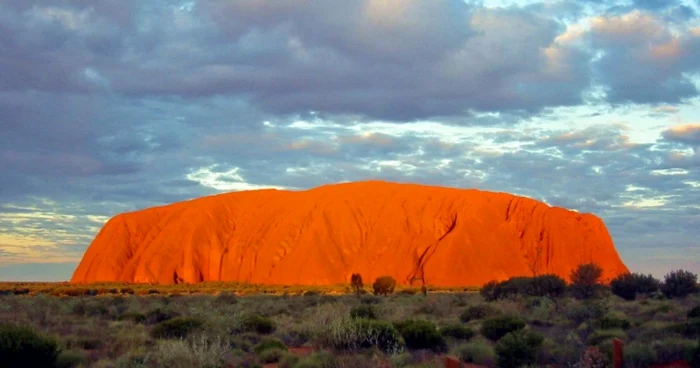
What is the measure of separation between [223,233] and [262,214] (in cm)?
576

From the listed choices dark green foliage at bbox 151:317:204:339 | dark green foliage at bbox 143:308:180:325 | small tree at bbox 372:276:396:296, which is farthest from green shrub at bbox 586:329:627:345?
small tree at bbox 372:276:396:296

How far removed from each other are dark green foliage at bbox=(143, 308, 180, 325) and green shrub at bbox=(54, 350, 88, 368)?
9613mm

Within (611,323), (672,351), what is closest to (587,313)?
(611,323)

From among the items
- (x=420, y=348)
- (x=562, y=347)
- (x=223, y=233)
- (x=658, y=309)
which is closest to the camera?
(x=562, y=347)

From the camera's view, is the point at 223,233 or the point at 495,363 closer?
the point at 495,363

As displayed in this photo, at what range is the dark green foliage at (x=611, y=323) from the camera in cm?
1866

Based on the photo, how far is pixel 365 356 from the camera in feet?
43.1

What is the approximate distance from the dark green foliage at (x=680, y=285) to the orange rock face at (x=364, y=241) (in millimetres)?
37410

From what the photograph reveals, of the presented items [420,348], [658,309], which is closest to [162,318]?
[420,348]

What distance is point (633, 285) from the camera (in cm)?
3934

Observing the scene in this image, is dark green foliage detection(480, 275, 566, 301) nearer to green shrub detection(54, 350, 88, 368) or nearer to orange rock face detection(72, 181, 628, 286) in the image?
green shrub detection(54, 350, 88, 368)

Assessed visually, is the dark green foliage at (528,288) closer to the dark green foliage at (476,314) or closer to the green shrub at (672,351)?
the dark green foliage at (476,314)

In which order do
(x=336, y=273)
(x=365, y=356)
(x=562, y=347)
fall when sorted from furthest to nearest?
(x=336, y=273) → (x=562, y=347) → (x=365, y=356)

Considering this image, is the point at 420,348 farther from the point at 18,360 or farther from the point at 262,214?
the point at 262,214
